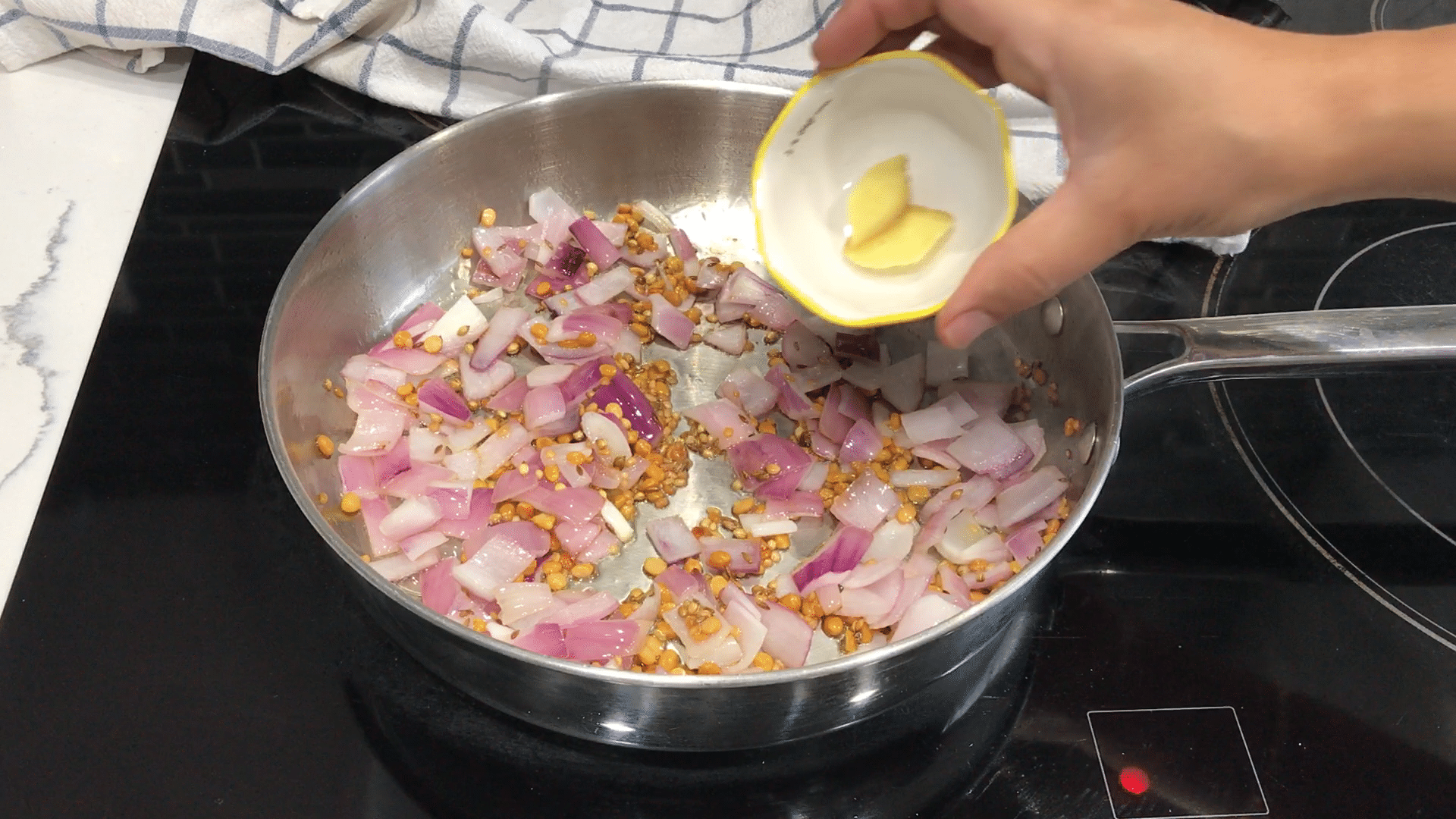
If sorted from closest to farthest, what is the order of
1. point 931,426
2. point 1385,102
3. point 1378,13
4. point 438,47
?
point 1385,102
point 931,426
point 438,47
point 1378,13

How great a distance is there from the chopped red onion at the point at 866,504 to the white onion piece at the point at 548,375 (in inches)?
12.2

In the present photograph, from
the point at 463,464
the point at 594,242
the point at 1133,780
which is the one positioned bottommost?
the point at 1133,780

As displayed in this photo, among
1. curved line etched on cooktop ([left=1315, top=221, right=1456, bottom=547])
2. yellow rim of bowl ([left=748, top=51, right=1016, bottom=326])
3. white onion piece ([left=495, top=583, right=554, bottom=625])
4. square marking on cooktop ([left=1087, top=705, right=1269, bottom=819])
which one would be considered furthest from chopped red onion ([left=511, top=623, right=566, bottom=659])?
curved line etched on cooktop ([left=1315, top=221, right=1456, bottom=547])

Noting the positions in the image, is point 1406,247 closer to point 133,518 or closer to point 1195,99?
point 1195,99

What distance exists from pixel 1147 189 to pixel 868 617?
0.43 meters

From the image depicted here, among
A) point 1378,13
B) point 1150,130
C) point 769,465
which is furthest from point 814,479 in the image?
point 1378,13

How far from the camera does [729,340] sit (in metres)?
1.18

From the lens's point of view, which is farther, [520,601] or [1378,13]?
[1378,13]

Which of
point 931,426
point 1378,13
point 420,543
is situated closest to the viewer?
point 420,543

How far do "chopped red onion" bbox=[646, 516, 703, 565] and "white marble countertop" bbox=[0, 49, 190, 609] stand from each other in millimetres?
573

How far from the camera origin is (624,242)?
125cm

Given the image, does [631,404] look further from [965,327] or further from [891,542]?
[965,327]

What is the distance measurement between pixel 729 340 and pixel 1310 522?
0.62 metres

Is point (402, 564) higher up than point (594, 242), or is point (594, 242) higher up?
point (594, 242)
